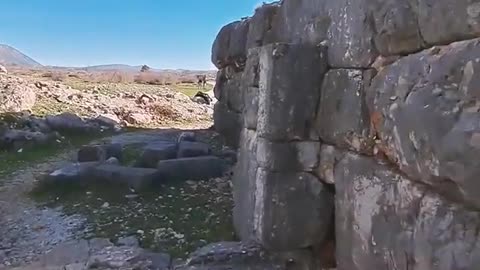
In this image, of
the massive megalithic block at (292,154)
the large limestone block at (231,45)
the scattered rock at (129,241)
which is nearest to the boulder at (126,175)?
the scattered rock at (129,241)

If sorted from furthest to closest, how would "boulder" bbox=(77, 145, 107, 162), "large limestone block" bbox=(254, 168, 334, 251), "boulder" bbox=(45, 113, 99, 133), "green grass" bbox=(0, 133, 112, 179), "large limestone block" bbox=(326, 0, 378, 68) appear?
"boulder" bbox=(45, 113, 99, 133) < "green grass" bbox=(0, 133, 112, 179) < "boulder" bbox=(77, 145, 107, 162) < "large limestone block" bbox=(254, 168, 334, 251) < "large limestone block" bbox=(326, 0, 378, 68)

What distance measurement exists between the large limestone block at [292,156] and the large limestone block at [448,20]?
129 centimetres

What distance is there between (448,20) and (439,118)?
0.38 meters

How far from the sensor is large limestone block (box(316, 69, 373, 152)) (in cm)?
288

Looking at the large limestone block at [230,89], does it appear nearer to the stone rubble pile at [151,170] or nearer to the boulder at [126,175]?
the stone rubble pile at [151,170]

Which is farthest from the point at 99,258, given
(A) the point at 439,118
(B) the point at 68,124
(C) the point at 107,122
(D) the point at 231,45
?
(C) the point at 107,122

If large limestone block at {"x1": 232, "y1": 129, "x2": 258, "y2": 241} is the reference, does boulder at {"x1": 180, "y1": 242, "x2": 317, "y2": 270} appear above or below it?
below

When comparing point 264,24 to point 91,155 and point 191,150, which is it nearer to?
point 191,150

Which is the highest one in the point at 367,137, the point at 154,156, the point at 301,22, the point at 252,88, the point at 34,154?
the point at 301,22

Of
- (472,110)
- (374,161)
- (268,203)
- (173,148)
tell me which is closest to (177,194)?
(173,148)

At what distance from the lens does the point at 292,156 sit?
135 inches

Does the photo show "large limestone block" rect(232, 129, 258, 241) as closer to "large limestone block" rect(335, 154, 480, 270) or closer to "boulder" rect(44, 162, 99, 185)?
"large limestone block" rect(335, 154, 480, 270)

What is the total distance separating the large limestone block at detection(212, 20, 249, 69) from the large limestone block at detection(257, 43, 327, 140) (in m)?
3.73

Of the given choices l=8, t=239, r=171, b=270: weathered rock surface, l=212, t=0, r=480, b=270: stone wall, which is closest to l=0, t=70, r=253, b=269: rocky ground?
l=8, t=239, r=171, b=270: weathered rock surface
